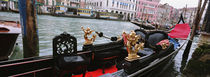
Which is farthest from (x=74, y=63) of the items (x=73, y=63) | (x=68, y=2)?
(x=68, y=2)

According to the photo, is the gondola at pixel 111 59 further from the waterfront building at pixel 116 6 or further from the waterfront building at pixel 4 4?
the waterfront building at pixel 116 6

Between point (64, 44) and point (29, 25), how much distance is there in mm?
943

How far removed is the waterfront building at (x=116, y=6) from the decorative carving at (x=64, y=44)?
3327cm

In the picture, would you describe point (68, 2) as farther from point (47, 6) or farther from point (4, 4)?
point (4, 4)

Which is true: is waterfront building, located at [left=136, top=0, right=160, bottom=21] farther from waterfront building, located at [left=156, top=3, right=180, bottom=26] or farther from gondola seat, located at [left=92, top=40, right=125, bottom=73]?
gondola seat, located at [left=92, top=40, right=125, bottom=73]

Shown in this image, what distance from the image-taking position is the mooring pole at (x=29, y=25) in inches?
85.4

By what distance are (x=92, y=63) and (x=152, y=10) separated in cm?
4245

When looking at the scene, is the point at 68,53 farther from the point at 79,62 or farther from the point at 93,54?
the point at 93,54

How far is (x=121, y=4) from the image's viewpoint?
37344 millimetres

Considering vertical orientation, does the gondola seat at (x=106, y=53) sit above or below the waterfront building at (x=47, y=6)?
below

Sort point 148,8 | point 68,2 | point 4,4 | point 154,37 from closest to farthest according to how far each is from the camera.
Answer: point 154,37
point 4,4
point 68,2
point 148,8

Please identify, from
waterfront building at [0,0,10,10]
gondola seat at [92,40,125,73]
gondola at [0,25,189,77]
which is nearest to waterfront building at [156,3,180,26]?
gondola seat at [92,40,125,73]

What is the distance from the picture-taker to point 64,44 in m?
1.87

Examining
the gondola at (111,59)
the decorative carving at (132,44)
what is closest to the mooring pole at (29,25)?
the gondola at (111,59)
